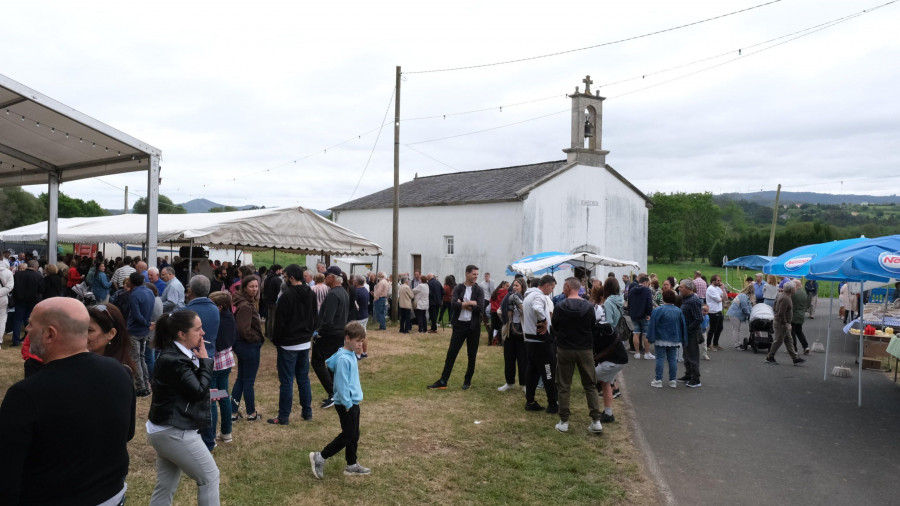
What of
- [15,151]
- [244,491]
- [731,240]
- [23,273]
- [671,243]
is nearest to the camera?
[244,491]

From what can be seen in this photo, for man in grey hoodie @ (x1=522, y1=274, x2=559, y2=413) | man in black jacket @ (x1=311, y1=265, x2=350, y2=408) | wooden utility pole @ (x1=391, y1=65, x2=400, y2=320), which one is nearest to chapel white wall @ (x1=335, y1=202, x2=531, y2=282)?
wooden utility pole @ (x1=391, y1=65, x2=400, y2=320)

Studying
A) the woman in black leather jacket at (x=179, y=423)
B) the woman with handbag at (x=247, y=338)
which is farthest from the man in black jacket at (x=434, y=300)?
the woman in black leather jacket at (x=179, y=423)

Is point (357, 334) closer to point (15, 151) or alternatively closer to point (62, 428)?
point (62, 428)

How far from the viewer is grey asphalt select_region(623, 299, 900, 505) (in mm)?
5648

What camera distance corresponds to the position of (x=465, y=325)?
30.7 ft

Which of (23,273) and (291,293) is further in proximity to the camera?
(23,273)

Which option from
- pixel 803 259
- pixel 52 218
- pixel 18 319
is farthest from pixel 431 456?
pixel 52 218

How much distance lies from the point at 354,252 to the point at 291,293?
7893 mm

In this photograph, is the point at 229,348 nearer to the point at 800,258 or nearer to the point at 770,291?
the point at 800,258

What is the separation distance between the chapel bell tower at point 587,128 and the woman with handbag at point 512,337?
18460 millimetres

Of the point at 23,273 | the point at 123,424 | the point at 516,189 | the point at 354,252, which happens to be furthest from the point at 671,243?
the point at 123,424

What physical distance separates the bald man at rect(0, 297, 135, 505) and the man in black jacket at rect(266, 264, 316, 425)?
441cm

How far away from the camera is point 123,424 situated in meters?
2.61

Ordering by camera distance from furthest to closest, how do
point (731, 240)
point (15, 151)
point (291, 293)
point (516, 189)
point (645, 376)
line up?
point (731, 240) < point (516, 189) < point (15, 151) < point (645, 376) < point (291, 293)
